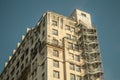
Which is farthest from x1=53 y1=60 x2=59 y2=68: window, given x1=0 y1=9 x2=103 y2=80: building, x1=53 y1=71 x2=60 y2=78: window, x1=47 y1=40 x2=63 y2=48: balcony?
x1=47 y1=40 x2=63 y2=48: balcony

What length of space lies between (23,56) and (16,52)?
888 cm

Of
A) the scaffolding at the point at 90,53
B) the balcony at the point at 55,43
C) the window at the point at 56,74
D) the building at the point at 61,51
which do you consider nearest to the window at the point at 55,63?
the building at the point at 61,51

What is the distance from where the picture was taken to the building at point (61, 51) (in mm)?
102688

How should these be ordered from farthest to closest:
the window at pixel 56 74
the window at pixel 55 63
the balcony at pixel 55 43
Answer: the balcony at pixel 55 43 → the window at pixel 55 63 → the window at pixel 56 74

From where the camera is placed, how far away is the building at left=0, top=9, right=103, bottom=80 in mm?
102688

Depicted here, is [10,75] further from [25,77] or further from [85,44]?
[85,44]

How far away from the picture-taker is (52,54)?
104 m

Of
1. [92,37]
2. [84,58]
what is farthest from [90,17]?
[84,58]

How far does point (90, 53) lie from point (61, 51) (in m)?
9.15

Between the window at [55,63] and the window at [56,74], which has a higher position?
the window at [55,63]

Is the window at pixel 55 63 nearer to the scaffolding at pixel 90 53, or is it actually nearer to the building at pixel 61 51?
the building at pixel 61 51

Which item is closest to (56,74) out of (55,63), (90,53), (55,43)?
(55,63)

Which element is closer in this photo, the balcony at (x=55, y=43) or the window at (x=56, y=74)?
the window at (x=56, y=74)

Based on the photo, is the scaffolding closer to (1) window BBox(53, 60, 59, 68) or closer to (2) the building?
(2) the building
